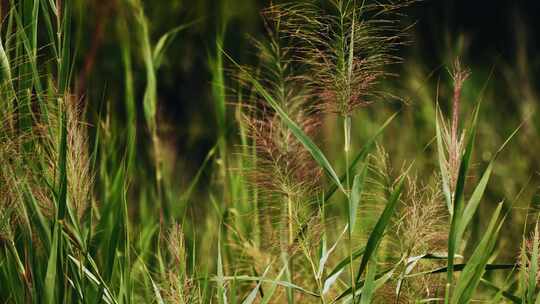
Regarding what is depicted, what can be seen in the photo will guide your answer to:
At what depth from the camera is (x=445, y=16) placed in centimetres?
512

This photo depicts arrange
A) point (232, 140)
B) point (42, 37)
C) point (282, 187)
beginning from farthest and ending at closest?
point (42, 37) < point (232, 140) < point (282, 187)

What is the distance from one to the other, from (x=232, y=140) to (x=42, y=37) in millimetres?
1626

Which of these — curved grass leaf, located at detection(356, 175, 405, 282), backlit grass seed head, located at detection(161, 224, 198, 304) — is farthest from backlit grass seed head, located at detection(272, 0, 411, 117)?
backlit grass seed head, located at detection(161, 224, 198, 304)

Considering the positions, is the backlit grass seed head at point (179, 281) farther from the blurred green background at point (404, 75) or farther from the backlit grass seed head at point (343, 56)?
the blurred green background at point (404, 75)

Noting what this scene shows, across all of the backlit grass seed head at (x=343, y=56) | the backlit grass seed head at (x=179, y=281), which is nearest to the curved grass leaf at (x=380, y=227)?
the backlit grass seed head at (x=343, y=56)

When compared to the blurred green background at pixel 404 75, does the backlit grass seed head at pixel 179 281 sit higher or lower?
lower

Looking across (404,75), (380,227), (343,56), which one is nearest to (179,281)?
(380,227)

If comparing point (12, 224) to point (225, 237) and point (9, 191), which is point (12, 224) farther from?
point (225, 237)

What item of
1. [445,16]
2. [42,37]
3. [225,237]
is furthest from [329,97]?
[445,16]

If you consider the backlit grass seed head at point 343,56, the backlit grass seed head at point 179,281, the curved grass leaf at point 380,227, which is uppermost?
the backlit grass seed head at point 343,56

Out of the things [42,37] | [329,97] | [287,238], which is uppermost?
[42,37]

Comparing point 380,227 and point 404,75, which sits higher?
point 404,75

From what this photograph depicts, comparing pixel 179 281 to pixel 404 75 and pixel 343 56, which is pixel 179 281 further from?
pixel 404 75

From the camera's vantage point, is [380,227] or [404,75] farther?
[404,75]
